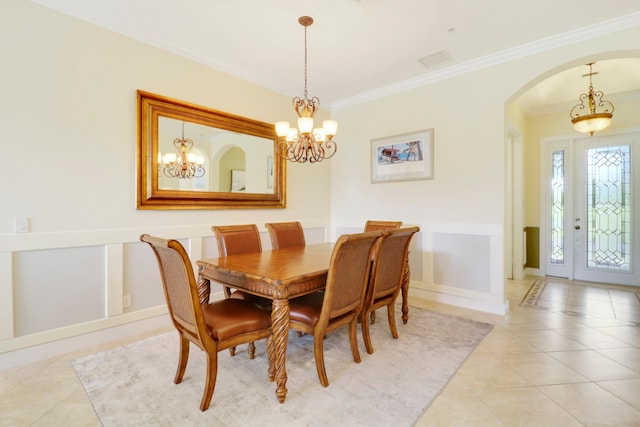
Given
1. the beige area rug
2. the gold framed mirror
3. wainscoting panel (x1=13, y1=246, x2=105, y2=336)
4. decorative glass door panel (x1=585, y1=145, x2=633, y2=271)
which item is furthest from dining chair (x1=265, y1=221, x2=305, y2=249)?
decorative glass door panel (x1=585, y1=145, x2=633, y2=271)

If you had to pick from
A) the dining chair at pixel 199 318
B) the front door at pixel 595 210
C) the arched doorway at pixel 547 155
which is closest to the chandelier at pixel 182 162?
the dining chair at pixel 199 318

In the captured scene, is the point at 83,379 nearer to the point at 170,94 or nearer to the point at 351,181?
the point at 170,94

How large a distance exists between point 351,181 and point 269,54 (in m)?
2.09

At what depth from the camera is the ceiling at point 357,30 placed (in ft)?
8.12

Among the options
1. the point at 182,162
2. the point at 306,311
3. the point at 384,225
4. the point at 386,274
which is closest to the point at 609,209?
the point at 384,225

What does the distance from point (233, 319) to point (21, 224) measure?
1.82m

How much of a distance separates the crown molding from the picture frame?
0.62m

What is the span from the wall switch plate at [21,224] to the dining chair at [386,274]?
2.59 metres

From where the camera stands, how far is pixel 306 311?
6.63ft

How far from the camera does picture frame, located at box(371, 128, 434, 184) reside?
3.84 meters

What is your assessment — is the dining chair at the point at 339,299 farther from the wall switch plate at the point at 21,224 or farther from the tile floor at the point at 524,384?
the wall switch plate at the point at 21,224

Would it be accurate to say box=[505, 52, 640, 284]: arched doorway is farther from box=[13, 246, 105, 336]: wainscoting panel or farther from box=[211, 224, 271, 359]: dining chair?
box=[13, 246, 105, 336]: wainscoting panel

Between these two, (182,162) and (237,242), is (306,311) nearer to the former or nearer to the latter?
(237,242)

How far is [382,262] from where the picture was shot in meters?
2.38
